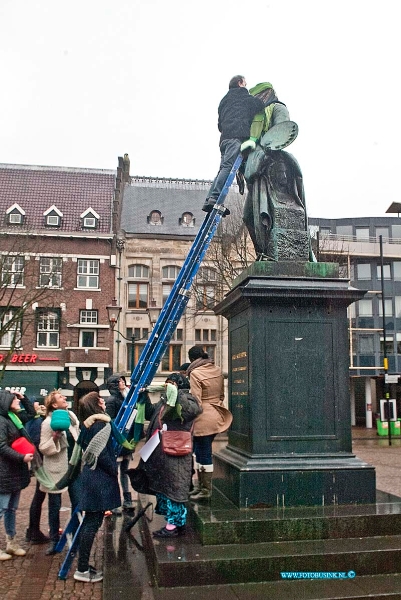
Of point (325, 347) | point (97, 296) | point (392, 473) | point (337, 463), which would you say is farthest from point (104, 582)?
point (97, 296)

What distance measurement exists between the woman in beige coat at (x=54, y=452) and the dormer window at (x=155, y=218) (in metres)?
32.4

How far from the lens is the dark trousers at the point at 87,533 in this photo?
6023 mm

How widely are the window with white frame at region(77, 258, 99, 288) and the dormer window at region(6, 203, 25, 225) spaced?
4.54 meters

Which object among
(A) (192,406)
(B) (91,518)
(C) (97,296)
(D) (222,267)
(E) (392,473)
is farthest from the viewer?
(C) (97,296)

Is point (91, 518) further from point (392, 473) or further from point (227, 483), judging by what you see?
point (392, 473)

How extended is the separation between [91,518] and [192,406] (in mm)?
1483

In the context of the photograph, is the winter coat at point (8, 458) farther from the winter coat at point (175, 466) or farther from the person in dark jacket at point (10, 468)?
the winter coat at point (175, 466)

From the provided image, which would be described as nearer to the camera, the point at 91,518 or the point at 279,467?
the point at 91,518

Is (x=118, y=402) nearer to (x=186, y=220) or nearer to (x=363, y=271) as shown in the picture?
(x=186, y=220)

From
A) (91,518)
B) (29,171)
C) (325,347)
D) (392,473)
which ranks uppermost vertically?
(29,171)

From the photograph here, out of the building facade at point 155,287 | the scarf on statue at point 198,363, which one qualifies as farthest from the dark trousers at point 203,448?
the building facade at point 155,287

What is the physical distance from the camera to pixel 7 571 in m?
6.64

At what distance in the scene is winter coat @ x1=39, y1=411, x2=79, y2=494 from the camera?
24.3 feet

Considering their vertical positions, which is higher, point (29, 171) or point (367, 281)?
point (29, 171)
